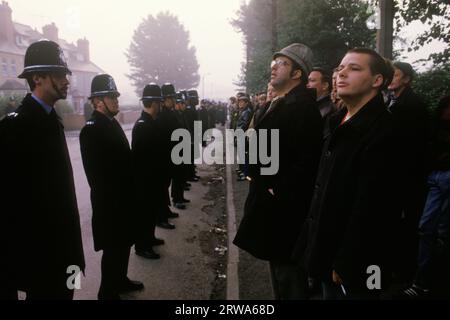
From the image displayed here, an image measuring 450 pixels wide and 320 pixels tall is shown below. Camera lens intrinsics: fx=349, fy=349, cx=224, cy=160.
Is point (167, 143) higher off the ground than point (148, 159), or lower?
higher

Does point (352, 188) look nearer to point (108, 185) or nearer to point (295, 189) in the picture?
point (295, 189)

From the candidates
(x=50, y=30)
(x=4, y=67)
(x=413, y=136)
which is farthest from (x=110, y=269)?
(x=50, y=30)

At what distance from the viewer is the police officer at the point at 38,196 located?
2.29 meters

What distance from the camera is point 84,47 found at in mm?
59062

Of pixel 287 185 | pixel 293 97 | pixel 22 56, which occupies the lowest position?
pixel 287 185

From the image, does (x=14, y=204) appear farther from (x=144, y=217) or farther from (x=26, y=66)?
(x=144, y=217)

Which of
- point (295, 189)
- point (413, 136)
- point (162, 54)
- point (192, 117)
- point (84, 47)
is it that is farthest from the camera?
point (162, 54)

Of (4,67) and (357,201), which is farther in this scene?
(4,67)

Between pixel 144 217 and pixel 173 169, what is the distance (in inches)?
85.0

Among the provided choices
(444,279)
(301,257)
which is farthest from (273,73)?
(444,279)

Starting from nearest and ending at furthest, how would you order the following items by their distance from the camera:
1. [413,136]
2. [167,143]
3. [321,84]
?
[413,136] → [321,84] → [167,143]

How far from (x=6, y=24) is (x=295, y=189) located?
165 feet

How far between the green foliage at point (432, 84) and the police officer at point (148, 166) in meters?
4.51

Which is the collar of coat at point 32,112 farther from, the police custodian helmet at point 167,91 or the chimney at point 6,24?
the chimney at point 6,24
